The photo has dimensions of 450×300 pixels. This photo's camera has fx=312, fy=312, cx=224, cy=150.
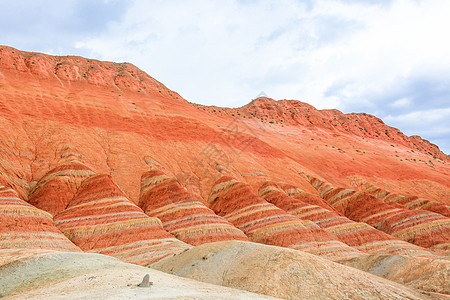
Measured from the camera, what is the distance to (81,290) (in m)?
11.0

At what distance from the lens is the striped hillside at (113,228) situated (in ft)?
94.6

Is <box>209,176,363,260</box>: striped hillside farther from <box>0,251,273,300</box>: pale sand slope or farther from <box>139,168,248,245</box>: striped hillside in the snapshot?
<box>0,251,273,300</box>: pale sand slope

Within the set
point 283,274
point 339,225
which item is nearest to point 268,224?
point 339,225

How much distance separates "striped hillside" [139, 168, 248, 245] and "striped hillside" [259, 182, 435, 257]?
10995 millimetres

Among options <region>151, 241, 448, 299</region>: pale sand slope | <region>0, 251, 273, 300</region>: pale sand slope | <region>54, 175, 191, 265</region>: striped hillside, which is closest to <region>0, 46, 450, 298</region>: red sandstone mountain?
<region>54, 175, 191, 265</region>: striped hillside

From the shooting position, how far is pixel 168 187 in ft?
131

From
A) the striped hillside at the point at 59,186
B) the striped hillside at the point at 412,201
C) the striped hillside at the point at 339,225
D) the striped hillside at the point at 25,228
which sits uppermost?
Answer: the striped hillside at the point at 412,201

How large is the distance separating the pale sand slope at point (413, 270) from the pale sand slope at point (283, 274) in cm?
419

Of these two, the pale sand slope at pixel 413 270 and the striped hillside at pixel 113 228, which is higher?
the pale sand slope at pixel 413 270

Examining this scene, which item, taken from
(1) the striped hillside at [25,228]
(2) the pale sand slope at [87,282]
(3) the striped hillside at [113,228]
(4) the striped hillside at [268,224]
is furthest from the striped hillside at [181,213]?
(2) the pale sand slope at [87,282]

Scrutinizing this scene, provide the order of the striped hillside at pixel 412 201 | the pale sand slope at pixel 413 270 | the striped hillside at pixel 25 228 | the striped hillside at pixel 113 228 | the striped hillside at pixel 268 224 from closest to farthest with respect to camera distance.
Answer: the pale sand slope at pixel 413 270
the striped hillside at pixel 25 228
the striped hillside at pixel 113 228
the striped hillside at pixel 268 224
the striped hillside at pixel 412 201

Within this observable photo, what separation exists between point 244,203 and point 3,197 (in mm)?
26358

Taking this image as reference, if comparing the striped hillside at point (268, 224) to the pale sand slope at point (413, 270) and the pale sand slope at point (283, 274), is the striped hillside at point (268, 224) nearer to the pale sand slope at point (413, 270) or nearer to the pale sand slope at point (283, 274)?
the pale sand slope at point (413, 270)

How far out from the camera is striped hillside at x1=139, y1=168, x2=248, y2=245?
34094 mm
